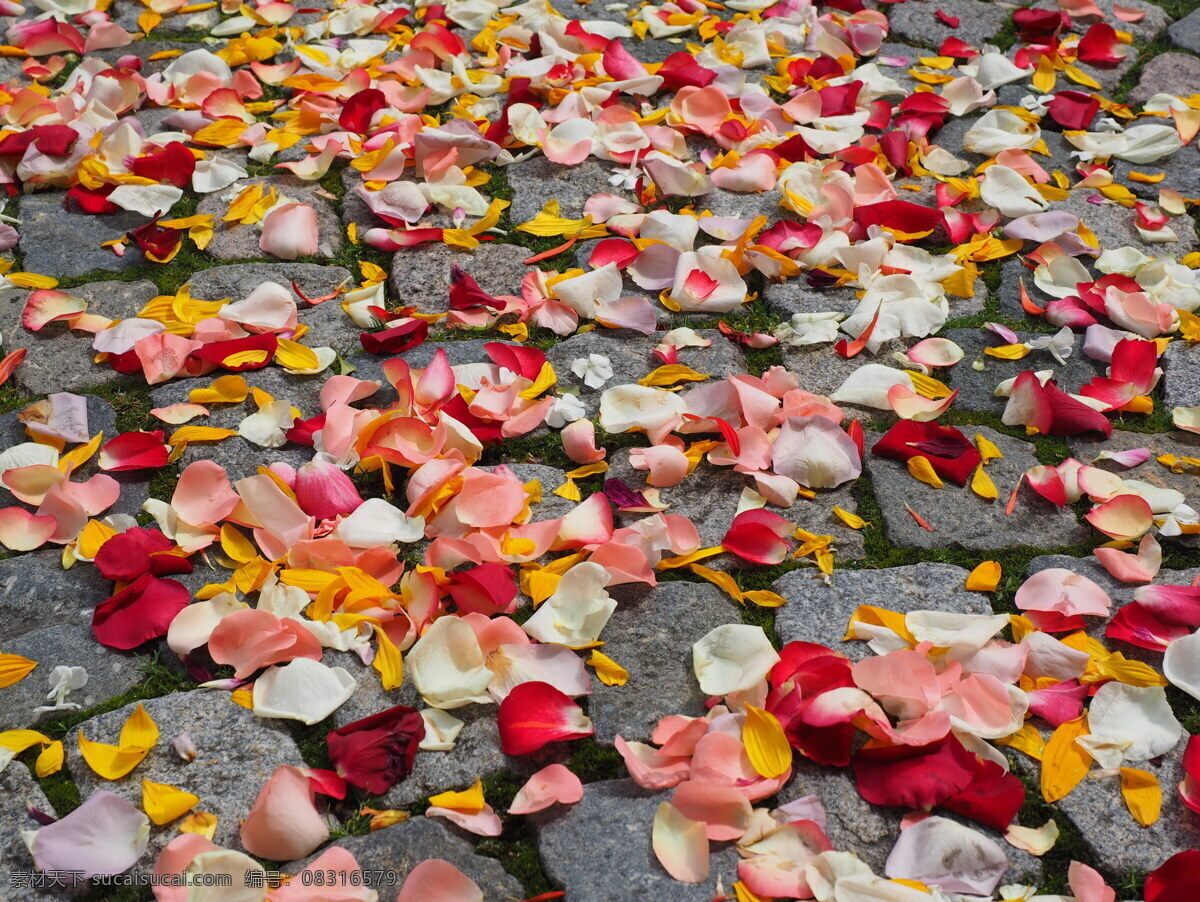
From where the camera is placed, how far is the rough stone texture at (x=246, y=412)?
7.75 feet

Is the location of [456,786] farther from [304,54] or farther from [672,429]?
[304,54]

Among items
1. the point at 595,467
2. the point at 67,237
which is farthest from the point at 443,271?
the point at 67,237

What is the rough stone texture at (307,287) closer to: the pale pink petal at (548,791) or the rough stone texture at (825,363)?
the rough stone texture at (825,363)

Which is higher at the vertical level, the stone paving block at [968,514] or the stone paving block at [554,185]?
the stone paving block at [554,185]

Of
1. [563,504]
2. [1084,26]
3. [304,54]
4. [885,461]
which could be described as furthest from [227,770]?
[1084,26]

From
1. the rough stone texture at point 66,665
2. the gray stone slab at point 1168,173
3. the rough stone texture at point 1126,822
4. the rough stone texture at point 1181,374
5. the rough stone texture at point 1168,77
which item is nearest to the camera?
the rough stone texture at point 1126,822

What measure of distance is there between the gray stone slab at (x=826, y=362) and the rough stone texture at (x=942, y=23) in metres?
1.84

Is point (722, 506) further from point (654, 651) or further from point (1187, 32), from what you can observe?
point (1187, 32)

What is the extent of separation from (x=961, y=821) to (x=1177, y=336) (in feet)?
5.28

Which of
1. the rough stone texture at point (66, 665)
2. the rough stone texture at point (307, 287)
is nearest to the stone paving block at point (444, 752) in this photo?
the rough stone texture at point (66, 665)

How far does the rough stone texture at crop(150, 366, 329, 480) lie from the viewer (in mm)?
2361

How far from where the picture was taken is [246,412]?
8.14 ft

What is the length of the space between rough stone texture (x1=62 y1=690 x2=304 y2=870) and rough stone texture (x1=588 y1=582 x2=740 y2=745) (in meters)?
0.56

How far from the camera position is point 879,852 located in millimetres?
1707
